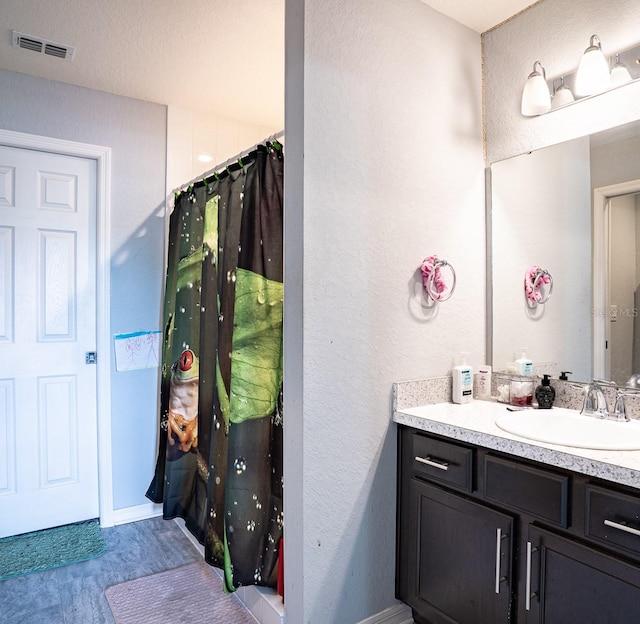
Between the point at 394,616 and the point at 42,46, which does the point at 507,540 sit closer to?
the point at 394,616

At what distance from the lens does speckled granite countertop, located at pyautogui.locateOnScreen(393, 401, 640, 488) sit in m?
1.20

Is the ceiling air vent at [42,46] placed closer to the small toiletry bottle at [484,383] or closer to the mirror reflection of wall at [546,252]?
the mirror reflection of wall at [546,252]

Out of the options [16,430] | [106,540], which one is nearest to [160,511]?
[106,540]

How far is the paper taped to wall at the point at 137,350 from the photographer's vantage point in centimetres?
273

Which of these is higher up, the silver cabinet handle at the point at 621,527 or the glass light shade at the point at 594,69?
the glass light shade at the point at 594,69

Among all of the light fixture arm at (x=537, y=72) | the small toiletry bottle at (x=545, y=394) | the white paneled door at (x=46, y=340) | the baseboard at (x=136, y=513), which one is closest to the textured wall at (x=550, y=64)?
the light fixture arm at (x=537, y=72)

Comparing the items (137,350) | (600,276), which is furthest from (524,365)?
(137,350)

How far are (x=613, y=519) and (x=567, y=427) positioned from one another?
48cm

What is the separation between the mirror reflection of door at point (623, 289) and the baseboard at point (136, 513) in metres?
2.48

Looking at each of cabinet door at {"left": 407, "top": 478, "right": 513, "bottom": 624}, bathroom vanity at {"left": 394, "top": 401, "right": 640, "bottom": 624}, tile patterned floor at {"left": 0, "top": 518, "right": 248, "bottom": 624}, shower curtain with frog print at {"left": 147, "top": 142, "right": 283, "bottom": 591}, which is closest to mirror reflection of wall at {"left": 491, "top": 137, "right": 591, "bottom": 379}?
bathroom vanity at {"left": 394, "top": 401, "right": 640, "bottom": 624}

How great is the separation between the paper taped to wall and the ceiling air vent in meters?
1.43

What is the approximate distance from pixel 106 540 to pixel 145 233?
5.56ft

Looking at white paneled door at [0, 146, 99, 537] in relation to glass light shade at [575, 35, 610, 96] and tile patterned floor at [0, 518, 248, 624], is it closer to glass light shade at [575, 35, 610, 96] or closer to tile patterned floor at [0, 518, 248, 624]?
tile patterned floor at [0, 518, 248, 624]

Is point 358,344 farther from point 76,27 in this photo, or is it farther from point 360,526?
point 76,27
